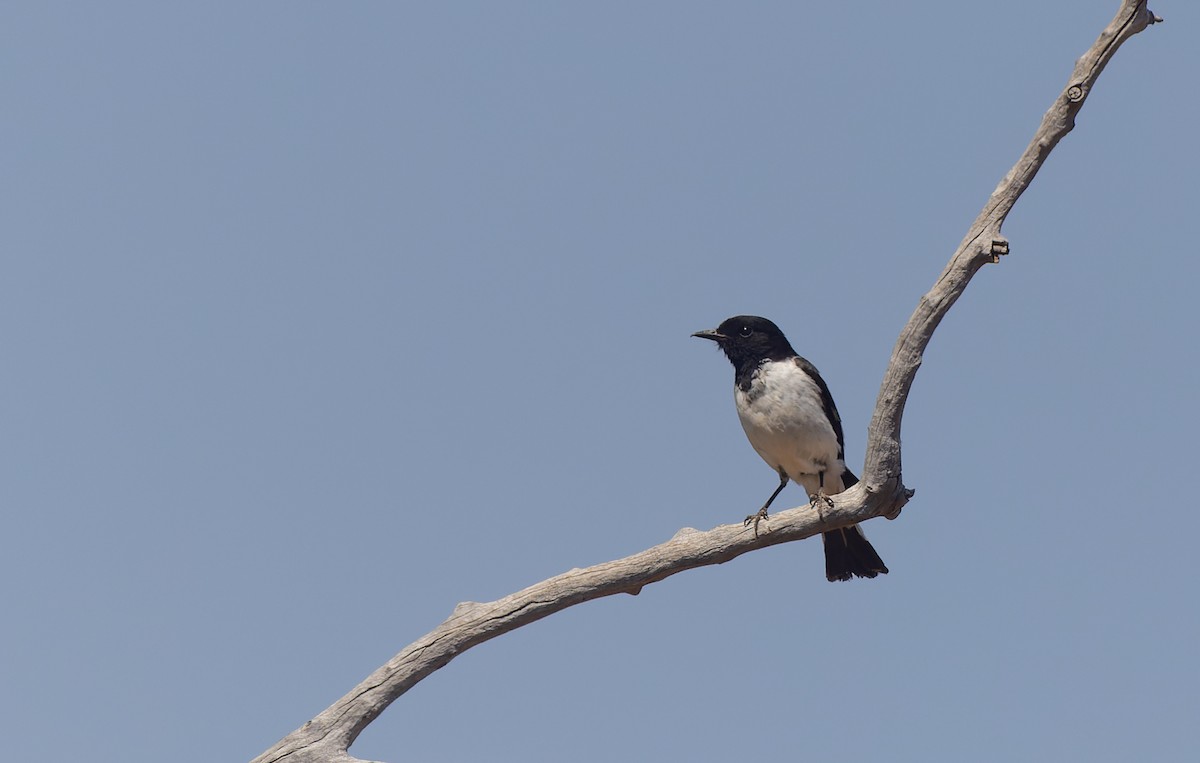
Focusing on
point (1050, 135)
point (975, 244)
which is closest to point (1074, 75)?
point (1050, 135)

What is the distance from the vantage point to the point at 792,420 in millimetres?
8219

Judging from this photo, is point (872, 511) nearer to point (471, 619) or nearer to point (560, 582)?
point (560, 582)

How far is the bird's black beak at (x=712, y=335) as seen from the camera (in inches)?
350

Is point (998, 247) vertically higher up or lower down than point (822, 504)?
higher up

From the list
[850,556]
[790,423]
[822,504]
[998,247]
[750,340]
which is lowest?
[850,556]

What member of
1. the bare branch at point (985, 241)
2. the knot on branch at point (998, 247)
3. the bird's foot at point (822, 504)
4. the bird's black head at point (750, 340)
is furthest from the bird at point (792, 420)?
the knot on branch at point (998, 247)

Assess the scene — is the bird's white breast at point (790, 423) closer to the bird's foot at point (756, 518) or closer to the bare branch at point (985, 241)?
the bird's foot at point (756, 518)

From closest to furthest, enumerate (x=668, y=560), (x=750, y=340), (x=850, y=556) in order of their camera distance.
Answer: (x=668, y=560)
(x=850, y=556)
(x=750, y=340)

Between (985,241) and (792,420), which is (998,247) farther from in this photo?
(792,420)

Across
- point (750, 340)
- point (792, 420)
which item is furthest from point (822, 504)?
point (750, 340)

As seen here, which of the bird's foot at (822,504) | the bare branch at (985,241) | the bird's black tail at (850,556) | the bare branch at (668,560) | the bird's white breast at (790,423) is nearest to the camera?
the bare branch at (985,241)

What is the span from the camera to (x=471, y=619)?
6.73 metres

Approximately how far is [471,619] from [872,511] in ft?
7.69

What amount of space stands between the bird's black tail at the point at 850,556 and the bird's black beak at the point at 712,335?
174 centimetres
